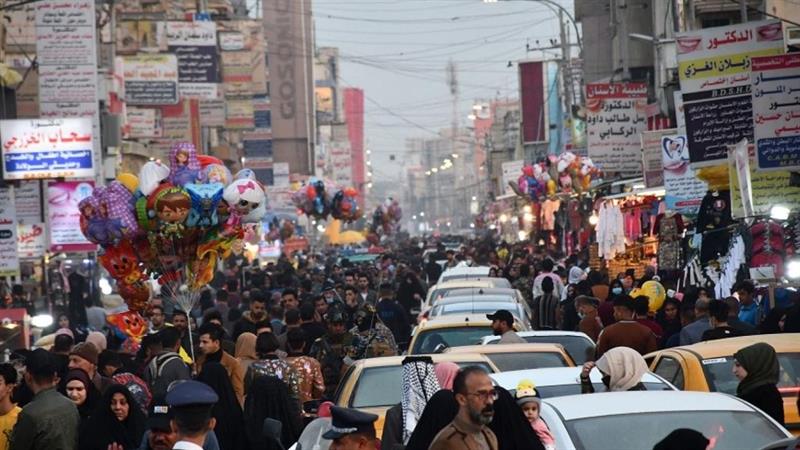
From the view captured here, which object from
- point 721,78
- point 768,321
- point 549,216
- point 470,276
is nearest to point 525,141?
point 549,216

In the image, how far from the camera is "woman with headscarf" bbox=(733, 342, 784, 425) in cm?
1084

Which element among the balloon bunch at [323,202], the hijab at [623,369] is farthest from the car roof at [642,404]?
the balloon bunch at [323,202]

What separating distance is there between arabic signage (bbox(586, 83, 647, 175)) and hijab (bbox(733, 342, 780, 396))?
25.4 meters

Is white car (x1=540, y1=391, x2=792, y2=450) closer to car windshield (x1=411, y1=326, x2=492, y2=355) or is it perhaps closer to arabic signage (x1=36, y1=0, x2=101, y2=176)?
car windshield (x1=411, y1=326, x2=492, y2=355)

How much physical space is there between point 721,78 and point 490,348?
9.98 m

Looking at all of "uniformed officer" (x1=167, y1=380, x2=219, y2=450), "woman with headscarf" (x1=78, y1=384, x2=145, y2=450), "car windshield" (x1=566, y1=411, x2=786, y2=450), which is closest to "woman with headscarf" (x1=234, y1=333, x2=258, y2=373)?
"woman with headscarf" (x1=78, y1=384, x2=145, y2=450)

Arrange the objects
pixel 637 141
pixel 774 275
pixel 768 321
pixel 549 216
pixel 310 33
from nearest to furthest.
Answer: pixel 768 321 < pixel 774 275 < pixel 637 141 < pixel 549 216 < pixel 310 33

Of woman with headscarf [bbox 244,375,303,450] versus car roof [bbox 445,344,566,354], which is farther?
car roof [bbox 445,344,566,354]

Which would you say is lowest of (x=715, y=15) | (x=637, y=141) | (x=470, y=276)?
(x=470, y=276)

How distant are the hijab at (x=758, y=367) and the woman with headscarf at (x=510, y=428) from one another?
8.93 feet

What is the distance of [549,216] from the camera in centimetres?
5425

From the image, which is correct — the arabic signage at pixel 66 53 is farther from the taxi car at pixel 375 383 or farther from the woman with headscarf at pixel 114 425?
the woman with headscarf at pixel 114 425

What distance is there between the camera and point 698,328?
16734 mm

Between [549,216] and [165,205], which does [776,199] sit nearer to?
[165,205]
